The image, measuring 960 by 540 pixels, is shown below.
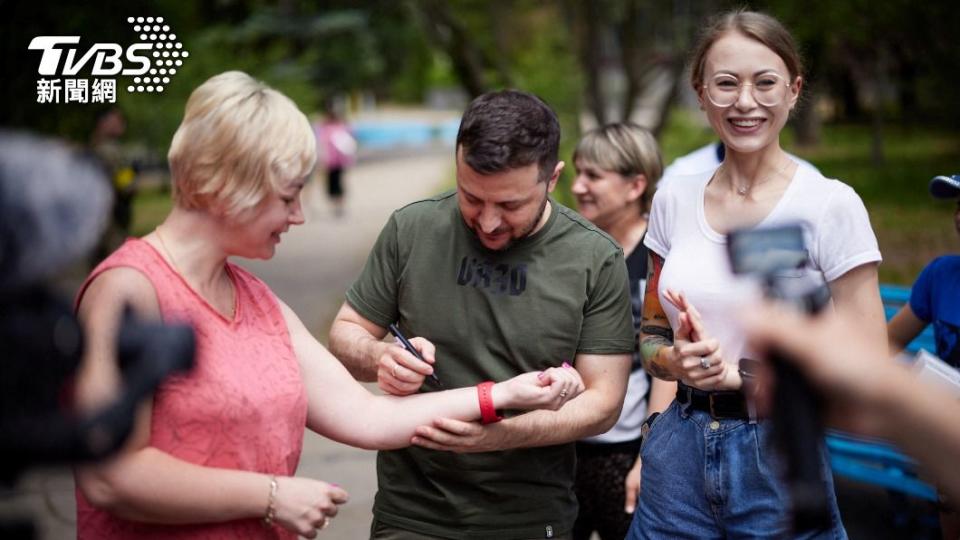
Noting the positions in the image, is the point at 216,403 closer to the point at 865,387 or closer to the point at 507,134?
the point at 507,134

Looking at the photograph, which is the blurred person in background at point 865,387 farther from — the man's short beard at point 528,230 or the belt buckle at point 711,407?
the man's short beard at point 528,230

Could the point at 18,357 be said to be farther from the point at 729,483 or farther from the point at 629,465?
the point at 629,465

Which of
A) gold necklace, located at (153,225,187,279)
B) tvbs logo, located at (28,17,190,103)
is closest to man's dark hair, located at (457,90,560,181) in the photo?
gold necklace, located at (153,225,187,279)

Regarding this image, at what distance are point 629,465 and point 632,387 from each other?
11.0 inches

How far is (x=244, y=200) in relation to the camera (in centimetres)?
234

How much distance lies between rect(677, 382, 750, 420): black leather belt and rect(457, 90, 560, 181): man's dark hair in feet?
2.23

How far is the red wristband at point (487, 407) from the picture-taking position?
2.74m

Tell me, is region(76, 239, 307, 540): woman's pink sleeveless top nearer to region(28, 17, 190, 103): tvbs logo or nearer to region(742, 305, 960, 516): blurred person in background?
region(742, 305, 960, 516): blurred person in background

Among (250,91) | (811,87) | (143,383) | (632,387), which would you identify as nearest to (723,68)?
(811,87)

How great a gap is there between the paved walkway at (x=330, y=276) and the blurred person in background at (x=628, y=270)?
5.87ft

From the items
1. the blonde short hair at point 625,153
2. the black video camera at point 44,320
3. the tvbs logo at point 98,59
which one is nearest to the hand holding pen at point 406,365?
the black video camera at point 44,320

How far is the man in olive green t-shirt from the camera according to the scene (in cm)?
287

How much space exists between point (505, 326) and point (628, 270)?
0.94m

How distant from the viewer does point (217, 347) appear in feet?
7.70
